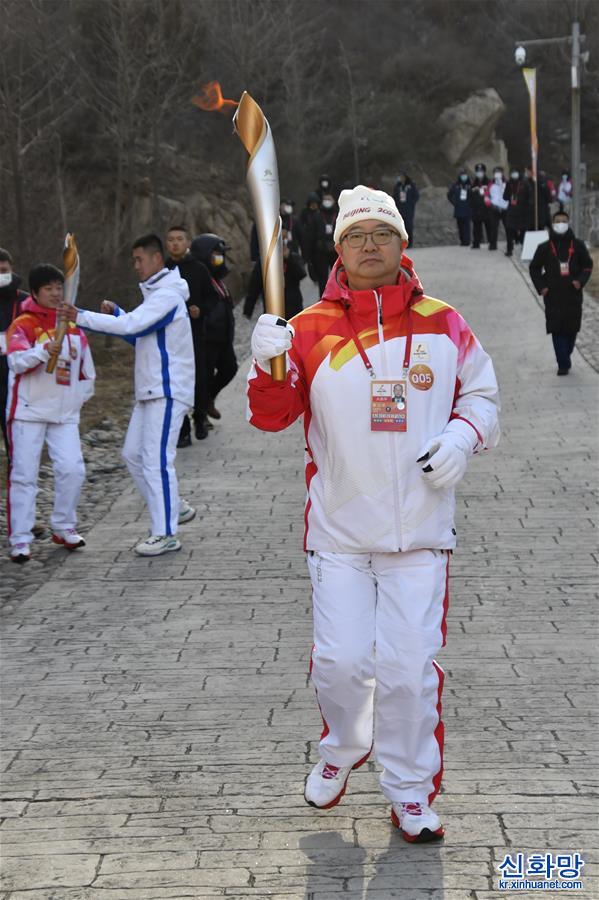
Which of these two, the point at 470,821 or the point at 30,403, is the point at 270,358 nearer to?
the point at 470,821

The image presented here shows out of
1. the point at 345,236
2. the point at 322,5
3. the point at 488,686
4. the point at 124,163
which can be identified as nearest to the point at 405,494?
the point at 345,236

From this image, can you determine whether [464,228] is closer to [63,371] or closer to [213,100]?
[63,371]

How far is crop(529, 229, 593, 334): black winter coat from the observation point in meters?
14.3

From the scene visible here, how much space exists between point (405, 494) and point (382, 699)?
0.64m

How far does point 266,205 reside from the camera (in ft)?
13.0

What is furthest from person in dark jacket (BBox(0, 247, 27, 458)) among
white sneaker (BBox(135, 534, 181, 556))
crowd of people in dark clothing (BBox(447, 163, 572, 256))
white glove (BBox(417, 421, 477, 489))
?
crowd of people in dark clothing (BBox(447, 163, 572, 256))

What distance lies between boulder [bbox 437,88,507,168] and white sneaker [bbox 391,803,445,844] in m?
47.0

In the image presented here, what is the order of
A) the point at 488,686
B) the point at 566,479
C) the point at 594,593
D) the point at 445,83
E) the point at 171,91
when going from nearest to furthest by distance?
the point at 488,686 → the point at 594,593 → the point at 566,479 → the point at 171,91 → the point at 445,83

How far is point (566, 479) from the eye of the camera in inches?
392

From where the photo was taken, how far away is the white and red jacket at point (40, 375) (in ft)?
26.8

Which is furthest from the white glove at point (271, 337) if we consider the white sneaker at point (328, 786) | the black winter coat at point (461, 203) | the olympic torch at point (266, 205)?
the black winter coat at point (461, 203)

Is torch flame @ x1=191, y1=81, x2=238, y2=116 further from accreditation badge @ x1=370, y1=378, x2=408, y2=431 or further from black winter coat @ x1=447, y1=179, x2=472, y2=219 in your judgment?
black winter coat @ x1=447, y1=179, x2=472, y2=219

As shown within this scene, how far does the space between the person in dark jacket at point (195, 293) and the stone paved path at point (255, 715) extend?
1.91 meters

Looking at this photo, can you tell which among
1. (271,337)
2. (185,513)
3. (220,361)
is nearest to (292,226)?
(220,361)
